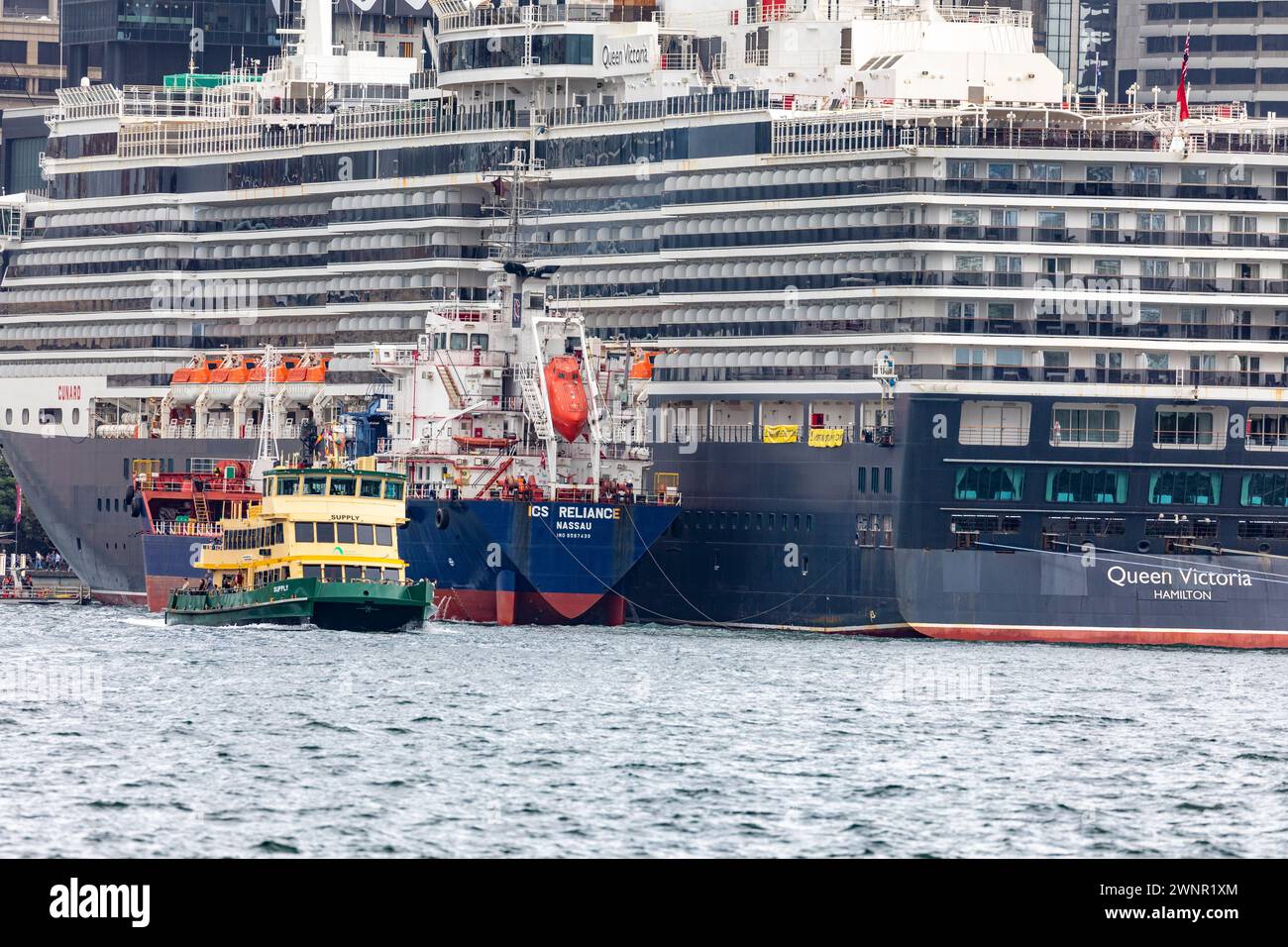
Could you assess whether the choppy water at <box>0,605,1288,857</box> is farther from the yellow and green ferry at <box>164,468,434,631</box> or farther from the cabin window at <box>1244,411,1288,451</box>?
the cabin window at <box>1244,411,1288,451</box>

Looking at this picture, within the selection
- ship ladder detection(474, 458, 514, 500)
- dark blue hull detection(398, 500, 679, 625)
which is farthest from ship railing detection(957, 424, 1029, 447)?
ship ladder detection(474, 458, 514, 500)

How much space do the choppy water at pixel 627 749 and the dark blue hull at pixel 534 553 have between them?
38.7 feet

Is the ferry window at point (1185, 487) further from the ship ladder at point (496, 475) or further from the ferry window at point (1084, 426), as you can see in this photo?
the ship ladder at point (496, 475)

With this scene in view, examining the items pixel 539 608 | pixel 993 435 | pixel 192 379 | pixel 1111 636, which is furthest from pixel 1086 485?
pixel 192 379

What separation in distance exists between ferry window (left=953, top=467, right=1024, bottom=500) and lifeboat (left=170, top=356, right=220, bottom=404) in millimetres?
45489

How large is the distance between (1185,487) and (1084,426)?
183 inches

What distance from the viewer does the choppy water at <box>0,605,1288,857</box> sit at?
209 feet

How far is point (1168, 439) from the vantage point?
122438 mm

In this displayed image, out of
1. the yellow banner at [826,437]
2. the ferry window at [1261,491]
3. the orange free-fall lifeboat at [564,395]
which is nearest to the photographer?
the ferry window at [1261,491]

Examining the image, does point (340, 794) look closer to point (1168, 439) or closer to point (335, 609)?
point (335, 609)

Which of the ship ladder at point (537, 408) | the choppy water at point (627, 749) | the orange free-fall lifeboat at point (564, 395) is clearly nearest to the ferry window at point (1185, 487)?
the choppy water at point (627, 749)

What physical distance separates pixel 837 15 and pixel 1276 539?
3299 centimetres

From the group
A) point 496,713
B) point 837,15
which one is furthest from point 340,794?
point 837,15

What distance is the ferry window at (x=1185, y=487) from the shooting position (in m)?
122
